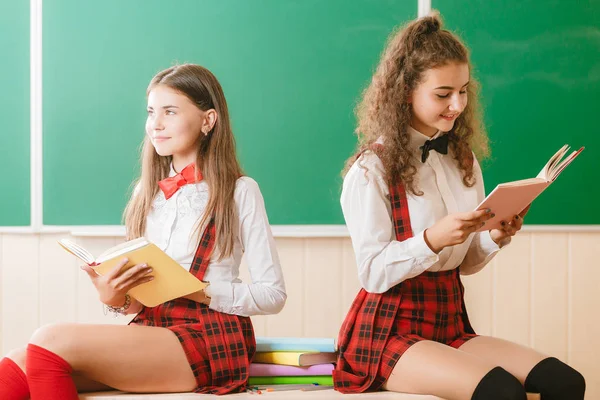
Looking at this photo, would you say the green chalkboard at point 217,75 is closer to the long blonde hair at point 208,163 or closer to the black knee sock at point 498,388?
the long blonde hair at point 208,163

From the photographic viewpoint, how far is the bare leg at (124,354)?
5.53 ft

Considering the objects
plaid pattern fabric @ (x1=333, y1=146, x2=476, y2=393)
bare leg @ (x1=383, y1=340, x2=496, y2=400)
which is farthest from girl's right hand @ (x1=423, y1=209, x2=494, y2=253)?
bare leg @ (x1=383, y1=340, x2=496, y2=400)

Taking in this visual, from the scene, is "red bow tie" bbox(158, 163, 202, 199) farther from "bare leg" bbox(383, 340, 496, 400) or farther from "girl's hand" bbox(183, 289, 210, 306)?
"bare leg" bbox(383, 340, 496, 400)

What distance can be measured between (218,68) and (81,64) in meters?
0.52

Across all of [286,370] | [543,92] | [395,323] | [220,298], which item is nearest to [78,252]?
[220,298]

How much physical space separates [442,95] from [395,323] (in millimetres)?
589

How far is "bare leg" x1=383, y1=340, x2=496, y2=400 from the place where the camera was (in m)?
1.69

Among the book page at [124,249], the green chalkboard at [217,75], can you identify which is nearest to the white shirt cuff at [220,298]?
the book page at [124,249]

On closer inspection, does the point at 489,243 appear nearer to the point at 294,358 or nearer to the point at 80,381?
the point at 294,358

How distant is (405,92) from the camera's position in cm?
200

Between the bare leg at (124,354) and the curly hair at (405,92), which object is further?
the curly hair at (405,92)

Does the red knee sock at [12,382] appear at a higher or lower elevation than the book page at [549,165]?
lower

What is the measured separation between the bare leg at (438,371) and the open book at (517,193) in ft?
1.00

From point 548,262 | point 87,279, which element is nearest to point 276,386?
point 87,279
